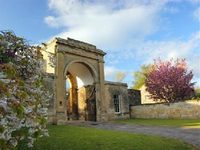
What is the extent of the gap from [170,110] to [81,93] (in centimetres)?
759

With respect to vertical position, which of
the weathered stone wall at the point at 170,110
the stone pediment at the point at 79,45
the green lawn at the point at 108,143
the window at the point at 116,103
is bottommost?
the green lawn at the point at 108,143

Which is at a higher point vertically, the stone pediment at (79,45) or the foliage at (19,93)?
the stone pediment at (79,45)

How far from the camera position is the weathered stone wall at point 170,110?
20.5m

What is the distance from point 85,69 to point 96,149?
521 inches

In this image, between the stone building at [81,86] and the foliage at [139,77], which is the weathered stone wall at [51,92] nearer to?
the stone building at [81,86]

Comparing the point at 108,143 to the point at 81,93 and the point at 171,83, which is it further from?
the point at 171,83

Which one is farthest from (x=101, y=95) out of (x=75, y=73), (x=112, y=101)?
(x=75, y=73)

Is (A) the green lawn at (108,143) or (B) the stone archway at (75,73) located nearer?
(A) the green lawn at (108,143)

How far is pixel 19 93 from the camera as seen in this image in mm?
3250

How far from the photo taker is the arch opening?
69.2 feet

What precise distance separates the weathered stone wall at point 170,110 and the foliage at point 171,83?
123 inches

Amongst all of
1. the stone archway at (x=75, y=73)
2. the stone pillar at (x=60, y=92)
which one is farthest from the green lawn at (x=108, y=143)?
the stone archway at (x=75, y=73)

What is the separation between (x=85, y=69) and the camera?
2128 centimetres

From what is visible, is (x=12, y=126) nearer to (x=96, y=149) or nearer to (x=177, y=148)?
(x=96, y=149)
